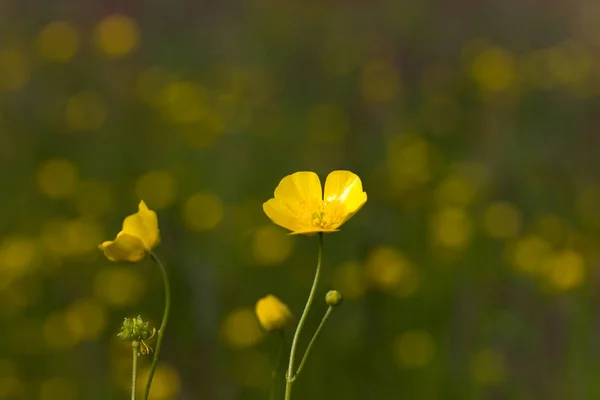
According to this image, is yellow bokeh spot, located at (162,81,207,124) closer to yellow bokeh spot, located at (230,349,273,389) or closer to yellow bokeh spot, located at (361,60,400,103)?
yellow bokeh spot, located at (361,60,400,103)

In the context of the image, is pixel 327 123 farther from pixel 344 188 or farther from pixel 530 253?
pixel 344 188

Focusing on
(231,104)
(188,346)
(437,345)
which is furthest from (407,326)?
(231,104)

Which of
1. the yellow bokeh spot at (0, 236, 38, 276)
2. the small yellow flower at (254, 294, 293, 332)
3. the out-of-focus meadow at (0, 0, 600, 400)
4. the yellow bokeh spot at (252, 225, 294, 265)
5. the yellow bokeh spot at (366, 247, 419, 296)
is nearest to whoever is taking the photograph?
the small yellow flower at (254, 294, 293, 332)

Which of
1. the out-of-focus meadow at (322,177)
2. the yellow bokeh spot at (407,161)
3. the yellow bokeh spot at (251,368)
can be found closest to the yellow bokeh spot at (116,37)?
the out-of-focus meadow at (322,177)

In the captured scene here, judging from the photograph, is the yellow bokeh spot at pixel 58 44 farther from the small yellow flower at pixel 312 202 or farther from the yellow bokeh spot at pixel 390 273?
the small yellow flower at pixel 312 202

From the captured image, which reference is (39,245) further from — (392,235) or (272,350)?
→ (392,235)

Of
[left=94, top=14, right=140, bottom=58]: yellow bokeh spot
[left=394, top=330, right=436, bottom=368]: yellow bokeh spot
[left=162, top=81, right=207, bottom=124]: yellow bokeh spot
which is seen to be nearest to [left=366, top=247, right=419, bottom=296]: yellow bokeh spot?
[left=394, top=330, right=436, bottom=368]: yellow bokeh spot
